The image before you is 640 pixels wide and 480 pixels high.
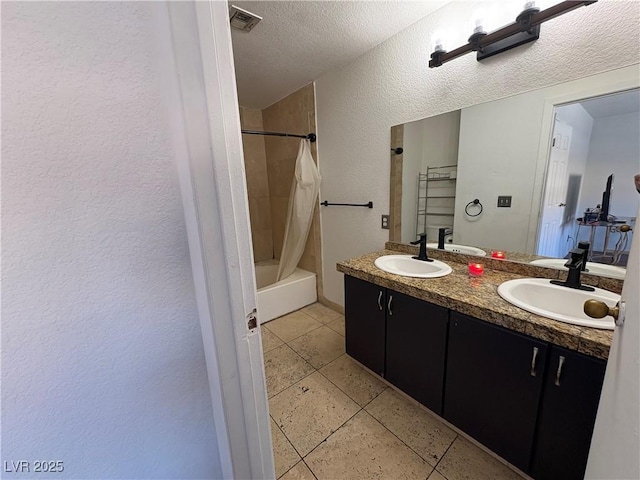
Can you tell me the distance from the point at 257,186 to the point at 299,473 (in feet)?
9.22

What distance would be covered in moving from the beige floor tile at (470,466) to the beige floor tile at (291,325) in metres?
1.35

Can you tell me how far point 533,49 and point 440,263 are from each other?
117 centimetres

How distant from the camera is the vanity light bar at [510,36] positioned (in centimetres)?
104

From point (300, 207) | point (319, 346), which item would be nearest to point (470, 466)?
point (319, 346)

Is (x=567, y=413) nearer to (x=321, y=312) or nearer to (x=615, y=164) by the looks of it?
(x=615, y=164)

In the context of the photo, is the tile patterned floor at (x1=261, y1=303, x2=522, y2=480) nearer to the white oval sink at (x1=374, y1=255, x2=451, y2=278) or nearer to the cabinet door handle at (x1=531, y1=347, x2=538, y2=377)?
the cabinet door handle at (x1=531, y1=347, x2=538, y2=377)

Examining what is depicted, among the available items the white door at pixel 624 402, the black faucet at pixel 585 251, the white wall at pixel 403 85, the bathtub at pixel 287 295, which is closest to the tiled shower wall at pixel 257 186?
the bathtub at pixel 287 295

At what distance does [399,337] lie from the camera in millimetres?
1439

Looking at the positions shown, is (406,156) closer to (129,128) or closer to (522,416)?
(522,416)

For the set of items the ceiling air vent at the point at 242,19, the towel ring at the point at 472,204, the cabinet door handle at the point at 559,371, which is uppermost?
the ceiling air vent at the point at 242,19

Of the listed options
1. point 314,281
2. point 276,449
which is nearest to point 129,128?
point 276,449

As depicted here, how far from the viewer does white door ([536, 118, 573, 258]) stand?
122 centimetres

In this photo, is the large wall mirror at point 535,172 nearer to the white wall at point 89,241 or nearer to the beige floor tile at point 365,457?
the beige floor tile at point 365,457

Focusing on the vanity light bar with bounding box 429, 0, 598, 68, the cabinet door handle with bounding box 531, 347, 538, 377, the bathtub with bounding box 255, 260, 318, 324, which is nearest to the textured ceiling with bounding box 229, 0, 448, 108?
the vanity light bar with bounding box 429, 0, 598, 68
